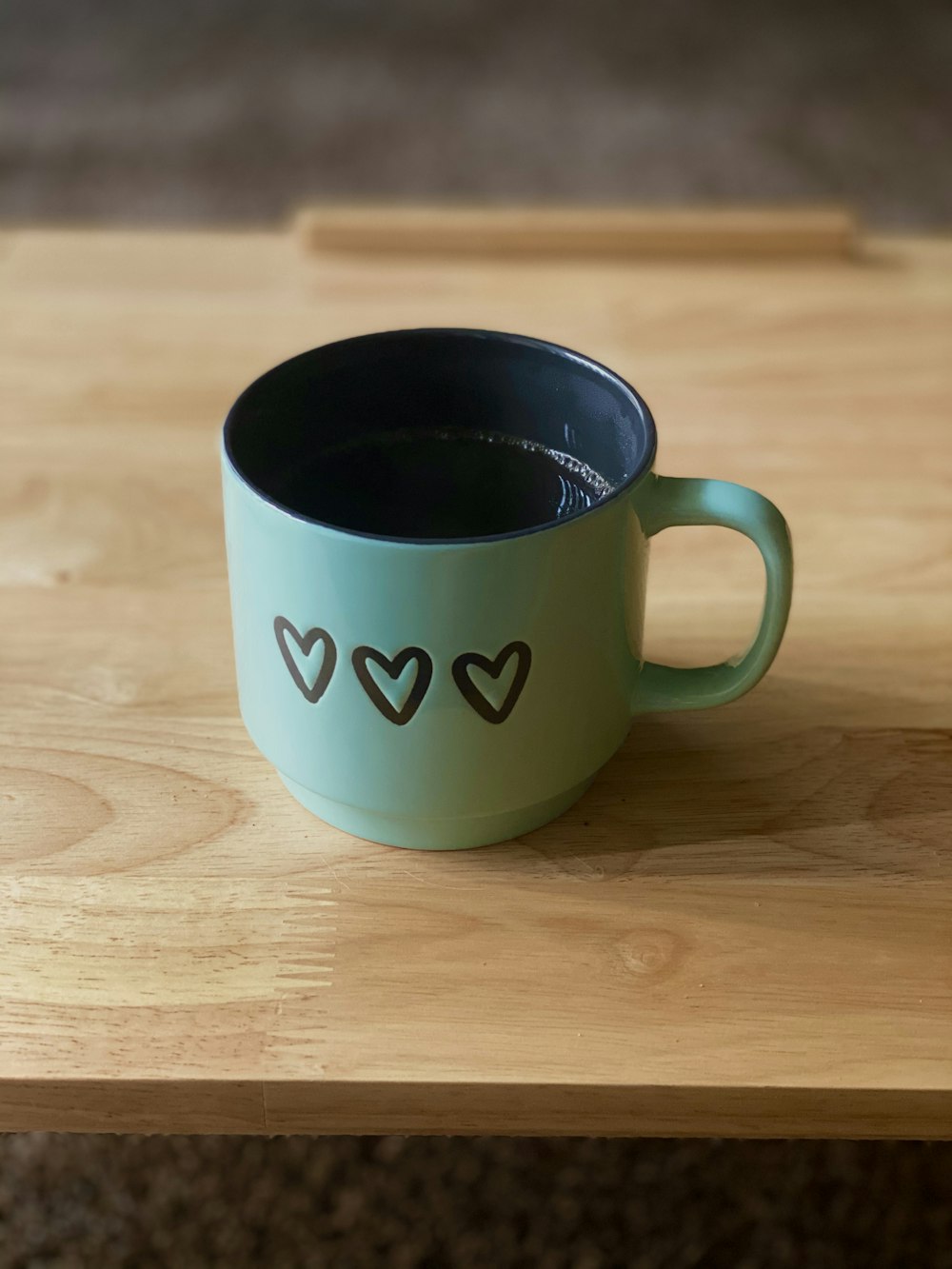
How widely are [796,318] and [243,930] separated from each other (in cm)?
49

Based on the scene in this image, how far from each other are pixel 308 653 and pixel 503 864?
0.30ft

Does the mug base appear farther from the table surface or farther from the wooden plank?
the wooden plank

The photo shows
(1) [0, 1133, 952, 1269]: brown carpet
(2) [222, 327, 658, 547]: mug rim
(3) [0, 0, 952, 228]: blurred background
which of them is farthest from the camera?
(3) [0, 0, 952, 228]: blurred background

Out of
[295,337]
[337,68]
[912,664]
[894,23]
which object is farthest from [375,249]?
[894,23]

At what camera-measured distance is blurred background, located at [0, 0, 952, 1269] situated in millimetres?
692

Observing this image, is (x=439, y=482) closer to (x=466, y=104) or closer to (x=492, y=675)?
(x=492, y=675)

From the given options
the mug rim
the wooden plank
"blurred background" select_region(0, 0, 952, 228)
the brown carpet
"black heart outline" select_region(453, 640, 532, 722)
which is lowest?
the brown carpet

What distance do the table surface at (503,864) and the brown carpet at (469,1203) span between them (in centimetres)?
36

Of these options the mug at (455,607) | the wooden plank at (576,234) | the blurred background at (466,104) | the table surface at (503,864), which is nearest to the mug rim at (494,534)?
the mug at (455,607)

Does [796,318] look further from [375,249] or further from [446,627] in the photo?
[446,627]

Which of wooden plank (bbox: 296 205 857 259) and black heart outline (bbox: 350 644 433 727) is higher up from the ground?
wooden plank (bbox: 296 205 857 259)

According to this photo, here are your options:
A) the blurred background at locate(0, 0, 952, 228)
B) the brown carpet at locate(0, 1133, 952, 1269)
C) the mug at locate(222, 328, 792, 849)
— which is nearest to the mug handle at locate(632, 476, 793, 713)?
the mug at locate(222, 328, 792, 849)

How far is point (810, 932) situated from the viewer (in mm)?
370

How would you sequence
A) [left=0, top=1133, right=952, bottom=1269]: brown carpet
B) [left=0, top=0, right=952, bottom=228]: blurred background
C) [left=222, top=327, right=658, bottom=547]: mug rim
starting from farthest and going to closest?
[left=0, top=0, right=952, bottom=228]: blurred background
[left=0, top=1133, right=952, bottom=1269]: brown carpet
[left=222, top=327, right=658, bottom=547]: mug rim
